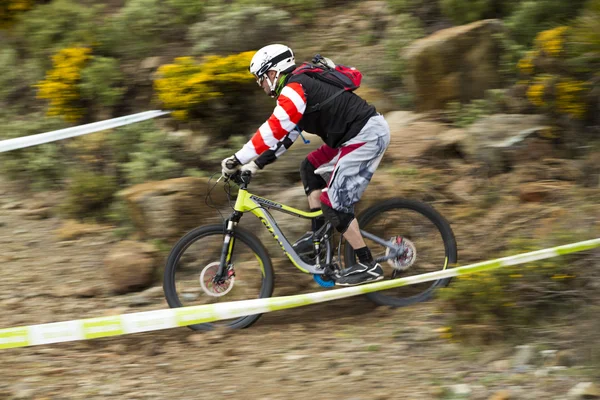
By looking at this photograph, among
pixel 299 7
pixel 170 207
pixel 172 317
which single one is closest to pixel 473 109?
pixel 170 207

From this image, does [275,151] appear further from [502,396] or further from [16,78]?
[16,78]

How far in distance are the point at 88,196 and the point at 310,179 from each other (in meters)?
2.77

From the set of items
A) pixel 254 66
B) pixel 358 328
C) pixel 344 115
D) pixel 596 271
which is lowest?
pixel 358 328

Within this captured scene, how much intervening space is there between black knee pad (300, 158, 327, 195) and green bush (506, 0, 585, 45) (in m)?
3.82

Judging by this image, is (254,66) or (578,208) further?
(578,208)

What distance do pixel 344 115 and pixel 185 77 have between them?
3.11m

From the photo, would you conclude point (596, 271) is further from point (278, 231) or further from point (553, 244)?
point (278, 231)

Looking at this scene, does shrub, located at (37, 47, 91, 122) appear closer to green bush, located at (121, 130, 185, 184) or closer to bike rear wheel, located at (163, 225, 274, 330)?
green bush, located at (121, 130, 185, 184)

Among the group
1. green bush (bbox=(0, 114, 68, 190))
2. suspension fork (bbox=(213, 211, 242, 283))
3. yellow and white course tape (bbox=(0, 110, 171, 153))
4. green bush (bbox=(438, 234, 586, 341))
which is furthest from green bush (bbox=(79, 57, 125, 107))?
green bush (bbox=(438, 234, 586, 341))

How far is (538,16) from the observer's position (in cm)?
822

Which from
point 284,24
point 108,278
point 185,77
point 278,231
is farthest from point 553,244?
point 284,24

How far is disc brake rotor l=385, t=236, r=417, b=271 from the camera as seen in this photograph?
567 cm

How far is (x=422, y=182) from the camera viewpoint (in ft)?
22.2

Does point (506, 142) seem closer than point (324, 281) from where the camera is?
No
